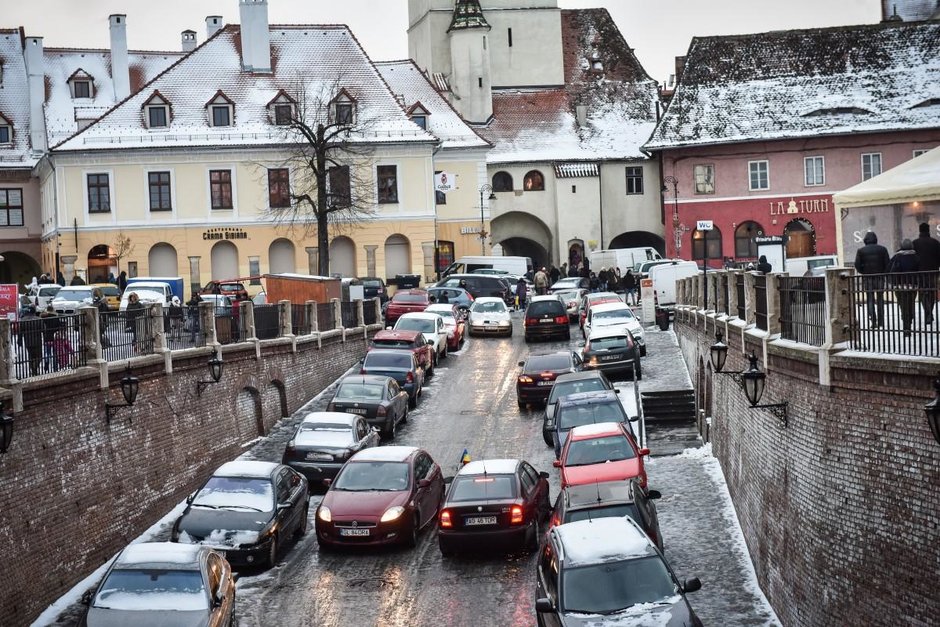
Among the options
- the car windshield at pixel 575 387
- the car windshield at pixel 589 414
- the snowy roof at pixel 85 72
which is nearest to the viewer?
the car windshield at pixel 589 414

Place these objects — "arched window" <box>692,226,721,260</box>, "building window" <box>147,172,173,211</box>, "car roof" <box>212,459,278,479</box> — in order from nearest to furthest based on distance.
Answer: "car roof" <box>212,459,278,479</box> < "building window" <box>147,172,173,211</box> < "arched window" <box>692,226,721,260</box>

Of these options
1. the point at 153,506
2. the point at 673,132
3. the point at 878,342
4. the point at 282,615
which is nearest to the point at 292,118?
the point at 673,132

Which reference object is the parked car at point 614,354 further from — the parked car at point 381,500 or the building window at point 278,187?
the building window at point 278,187

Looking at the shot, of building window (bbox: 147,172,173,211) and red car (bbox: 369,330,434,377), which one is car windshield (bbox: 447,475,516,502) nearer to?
red car (bbox: 369,330,434,377)

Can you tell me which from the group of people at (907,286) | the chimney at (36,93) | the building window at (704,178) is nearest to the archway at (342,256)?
the chimney at (36,93)

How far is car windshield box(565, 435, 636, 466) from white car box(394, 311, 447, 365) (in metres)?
18.3

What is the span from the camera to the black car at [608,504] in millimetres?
20969

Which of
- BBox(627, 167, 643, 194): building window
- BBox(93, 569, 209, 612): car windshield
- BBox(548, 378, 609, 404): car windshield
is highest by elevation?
BBox(627, 167, 643, 194): building window

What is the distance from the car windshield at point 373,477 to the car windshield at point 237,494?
1.41 meters

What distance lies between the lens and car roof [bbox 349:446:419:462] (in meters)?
25.4

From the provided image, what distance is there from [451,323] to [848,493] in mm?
31984

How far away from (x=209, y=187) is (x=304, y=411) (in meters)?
29.5

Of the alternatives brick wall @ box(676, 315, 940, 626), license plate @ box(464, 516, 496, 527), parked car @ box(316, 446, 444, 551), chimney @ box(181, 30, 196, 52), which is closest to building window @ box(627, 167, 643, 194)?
chimney @ box(181, 30, 196, 52)

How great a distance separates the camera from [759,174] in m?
70.4
